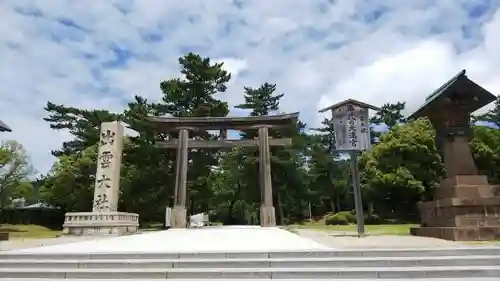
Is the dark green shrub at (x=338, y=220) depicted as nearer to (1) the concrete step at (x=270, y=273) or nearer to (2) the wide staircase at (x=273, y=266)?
(2) the wide staircase at (x=273, y=266)

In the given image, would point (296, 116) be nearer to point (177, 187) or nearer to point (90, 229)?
point (177, 187)

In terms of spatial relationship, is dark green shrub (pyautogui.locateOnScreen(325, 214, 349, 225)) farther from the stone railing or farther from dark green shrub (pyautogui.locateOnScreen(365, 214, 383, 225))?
the stone railing

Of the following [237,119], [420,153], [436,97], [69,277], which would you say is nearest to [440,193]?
[436,97]

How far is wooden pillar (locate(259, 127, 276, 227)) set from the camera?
62.6ft

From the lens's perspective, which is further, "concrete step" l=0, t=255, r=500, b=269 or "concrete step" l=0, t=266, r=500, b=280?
"concrete step" l=0, t=255, r=500, b=269

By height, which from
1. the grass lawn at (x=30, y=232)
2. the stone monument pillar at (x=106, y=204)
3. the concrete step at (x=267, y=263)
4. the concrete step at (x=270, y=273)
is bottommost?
the grass lawn at (x=30, y=232)

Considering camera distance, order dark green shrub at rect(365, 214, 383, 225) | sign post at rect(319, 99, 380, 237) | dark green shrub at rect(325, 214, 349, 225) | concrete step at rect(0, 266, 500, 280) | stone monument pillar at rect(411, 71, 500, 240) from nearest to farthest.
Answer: concrete step at rect(0, 266, 500, 280) < stone monument pillar at rect(411, 71, 500, 240) < sign post at rect(319, 99, 380, 237) < dark green shrub at rect(325, 214, 349, 225) < dark green shrub at rect(365, 214, 383, 225)

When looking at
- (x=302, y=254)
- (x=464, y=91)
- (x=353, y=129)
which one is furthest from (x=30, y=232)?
(x=464, y=91)

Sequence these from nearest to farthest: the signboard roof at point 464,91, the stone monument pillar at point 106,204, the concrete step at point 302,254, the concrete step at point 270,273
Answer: the concrete step at point 270,273
the concrete step at point 302,254
the signboard roof at point 464,91
the stone monument pillar at point 106,204

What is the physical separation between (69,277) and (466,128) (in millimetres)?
10241

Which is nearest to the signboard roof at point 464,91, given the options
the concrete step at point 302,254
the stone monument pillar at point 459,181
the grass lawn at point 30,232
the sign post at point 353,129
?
the stone monument pillar at point 459,181

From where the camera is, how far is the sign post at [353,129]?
41.5 feet

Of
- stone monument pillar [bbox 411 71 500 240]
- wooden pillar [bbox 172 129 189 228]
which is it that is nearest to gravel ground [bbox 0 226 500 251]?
stone monument pillar [bbox 411 71 500 240]

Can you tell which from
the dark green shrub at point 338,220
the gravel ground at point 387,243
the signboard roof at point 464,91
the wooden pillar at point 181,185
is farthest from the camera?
the dark green shrub at point 338,220
